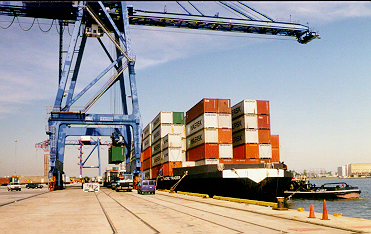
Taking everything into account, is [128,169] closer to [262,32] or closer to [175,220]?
[262,32]

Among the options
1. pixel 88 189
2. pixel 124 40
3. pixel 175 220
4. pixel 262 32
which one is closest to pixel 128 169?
pixel 88 189

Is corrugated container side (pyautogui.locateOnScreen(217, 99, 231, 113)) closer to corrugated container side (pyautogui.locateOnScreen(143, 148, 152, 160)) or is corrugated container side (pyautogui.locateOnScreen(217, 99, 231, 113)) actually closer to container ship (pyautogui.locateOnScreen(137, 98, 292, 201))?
container ship (pyautogui.locateOnScreen(137, 98, 292, 201))

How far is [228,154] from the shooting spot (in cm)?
3653

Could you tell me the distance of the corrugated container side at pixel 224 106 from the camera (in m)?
38.0

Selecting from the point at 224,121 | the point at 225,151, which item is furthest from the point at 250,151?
the point at 224,121

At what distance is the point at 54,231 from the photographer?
13023 mm

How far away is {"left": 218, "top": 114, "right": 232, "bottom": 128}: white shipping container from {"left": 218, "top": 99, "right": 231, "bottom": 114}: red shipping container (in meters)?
0.50

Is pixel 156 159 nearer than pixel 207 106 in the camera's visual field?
No

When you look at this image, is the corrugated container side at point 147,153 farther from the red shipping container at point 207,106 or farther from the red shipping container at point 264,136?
the red shipping container at point 264,136

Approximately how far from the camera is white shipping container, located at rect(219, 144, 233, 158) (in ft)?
119

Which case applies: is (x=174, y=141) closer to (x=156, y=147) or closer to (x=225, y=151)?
(x=156, y=147)

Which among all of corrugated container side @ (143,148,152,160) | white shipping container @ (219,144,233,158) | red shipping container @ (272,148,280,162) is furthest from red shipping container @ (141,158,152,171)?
white shipping container @ (219,144,233,158)

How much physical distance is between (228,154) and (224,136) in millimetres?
1985

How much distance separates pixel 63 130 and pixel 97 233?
5339 centimetres
